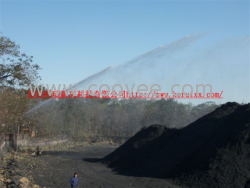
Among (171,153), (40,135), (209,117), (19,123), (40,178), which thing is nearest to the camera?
(40,178)

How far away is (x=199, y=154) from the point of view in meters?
15.2

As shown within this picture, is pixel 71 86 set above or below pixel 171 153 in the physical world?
above

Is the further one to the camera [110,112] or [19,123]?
[110,112]

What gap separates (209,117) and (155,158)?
581 centimetres

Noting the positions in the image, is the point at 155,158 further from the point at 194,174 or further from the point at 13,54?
the point at 13,54

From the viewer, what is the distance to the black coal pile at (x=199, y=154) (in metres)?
13.3

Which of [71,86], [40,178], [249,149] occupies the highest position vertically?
[71,86]

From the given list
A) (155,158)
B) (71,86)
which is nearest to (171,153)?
(155,158)

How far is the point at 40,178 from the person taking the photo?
48.7ft

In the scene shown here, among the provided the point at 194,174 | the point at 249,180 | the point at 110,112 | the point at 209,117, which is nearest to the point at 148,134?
the point at 209,117

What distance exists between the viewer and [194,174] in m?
13.8

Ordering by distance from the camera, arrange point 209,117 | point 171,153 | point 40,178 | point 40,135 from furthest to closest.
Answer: point 40,135 → point 209,117 → point 171,153 → point 40,178

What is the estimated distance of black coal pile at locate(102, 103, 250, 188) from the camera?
43.6 ft

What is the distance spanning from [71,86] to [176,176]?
328 inches
